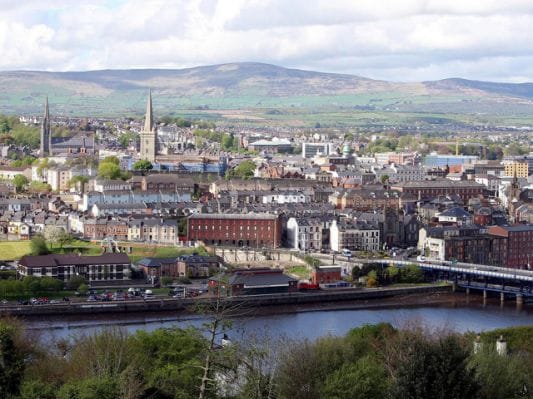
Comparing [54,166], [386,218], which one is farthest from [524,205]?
[54,166]

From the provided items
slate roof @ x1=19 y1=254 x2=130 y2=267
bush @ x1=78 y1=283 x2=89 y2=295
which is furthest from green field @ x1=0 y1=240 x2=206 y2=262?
bush @ x1=78 y1=283 x2=89 y2=295

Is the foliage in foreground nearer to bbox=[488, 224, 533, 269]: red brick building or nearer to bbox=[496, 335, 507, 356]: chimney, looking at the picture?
bbox=[496, 335, 507, 356]: chimney

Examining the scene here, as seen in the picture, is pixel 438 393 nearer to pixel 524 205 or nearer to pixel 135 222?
pixel 135 222

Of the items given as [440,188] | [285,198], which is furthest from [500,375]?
[440,188]

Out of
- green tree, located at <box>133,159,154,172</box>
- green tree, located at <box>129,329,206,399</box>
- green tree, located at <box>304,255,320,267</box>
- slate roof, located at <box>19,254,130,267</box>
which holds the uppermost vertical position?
green tree, located at <box>133,159,154,172</box>

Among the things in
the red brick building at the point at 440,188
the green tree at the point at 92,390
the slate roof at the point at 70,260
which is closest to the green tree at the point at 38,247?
the slate roof at the point at 70,260

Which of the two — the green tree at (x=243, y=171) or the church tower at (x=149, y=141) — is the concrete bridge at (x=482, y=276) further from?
the church tower at (x=149, y=141)
